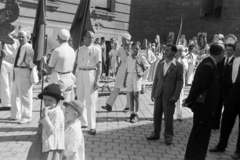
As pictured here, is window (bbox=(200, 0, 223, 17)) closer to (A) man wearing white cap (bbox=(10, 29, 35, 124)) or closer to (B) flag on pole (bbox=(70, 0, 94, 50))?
(B) flag on pole (bbox=(70, 0, 94, 50))

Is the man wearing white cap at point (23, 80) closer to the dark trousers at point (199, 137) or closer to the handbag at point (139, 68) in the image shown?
the handbag at point (139, 68)

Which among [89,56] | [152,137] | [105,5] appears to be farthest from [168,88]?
[105,5]

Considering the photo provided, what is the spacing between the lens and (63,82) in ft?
21.1

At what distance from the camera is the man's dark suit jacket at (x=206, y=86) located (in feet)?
17.3

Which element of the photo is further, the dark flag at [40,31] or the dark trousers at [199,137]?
the dark flag at [40,31]

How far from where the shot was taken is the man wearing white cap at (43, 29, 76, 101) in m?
6.46

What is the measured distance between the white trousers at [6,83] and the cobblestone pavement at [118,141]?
0.51 metres

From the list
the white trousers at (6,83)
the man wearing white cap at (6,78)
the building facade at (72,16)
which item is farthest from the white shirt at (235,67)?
the building facade at (72,16)

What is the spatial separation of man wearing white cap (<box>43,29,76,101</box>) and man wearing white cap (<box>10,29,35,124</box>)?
118cm

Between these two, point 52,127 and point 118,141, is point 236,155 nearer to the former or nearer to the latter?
point 118,141

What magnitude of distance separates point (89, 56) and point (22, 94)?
1.85 m

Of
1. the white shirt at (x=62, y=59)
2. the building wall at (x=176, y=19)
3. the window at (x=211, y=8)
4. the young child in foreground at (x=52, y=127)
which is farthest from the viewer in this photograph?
the window at (x=211, y=8)

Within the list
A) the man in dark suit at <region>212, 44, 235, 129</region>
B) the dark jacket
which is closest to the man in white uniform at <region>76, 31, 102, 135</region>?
the dark jacket

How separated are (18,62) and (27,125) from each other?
55.9 inches
